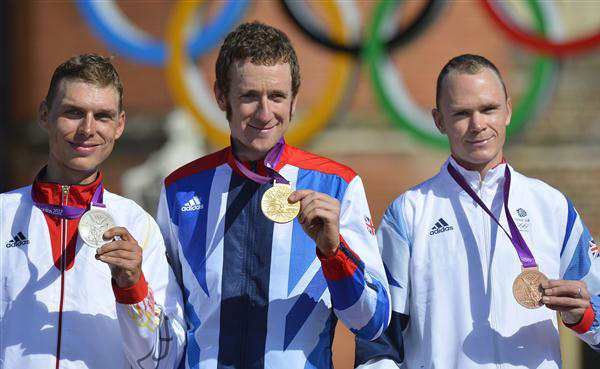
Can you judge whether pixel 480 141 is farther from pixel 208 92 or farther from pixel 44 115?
pixel 208 92

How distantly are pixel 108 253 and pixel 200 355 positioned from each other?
18.5 inches

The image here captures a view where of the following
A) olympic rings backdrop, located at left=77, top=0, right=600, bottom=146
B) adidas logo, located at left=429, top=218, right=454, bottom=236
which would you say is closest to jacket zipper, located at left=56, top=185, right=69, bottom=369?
adidas logo, located at left=429, top=218, right=454, bottom=236

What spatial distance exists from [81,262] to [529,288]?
4.78ft

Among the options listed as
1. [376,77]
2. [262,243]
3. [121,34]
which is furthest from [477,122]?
[121,34]

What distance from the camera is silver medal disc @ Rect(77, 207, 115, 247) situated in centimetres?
304

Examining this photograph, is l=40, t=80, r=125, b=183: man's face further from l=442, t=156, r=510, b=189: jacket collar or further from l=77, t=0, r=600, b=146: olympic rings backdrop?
l=77, t=0, r=600, b=146: olympic rings backdrop

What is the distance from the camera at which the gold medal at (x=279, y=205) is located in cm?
290

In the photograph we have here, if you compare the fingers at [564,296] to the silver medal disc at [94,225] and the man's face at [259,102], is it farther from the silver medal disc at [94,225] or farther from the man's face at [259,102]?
the silver medal disc at [94,225]

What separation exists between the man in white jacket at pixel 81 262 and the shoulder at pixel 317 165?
523 millimetres

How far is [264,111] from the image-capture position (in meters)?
3.10

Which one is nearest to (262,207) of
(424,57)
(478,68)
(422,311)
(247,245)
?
Result: (247,245)

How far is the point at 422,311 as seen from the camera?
10.7ft

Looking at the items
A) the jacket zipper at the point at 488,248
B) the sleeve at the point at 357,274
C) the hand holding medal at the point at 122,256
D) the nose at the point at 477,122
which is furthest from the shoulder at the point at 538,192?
the hand holding medal at the point at 122,256

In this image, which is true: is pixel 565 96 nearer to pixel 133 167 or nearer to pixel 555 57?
pixel 555 57
